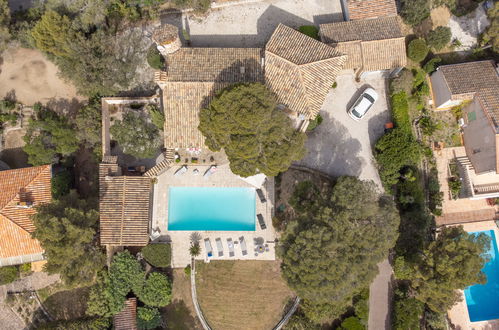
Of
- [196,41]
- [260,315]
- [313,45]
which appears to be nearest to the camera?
[313,45]

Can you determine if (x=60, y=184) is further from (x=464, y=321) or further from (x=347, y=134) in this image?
(x=464, y=321)

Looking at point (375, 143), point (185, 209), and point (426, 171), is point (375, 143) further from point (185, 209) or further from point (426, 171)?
point (185, 209)

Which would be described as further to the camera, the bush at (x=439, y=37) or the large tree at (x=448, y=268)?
the bush at (x=439, y=37)

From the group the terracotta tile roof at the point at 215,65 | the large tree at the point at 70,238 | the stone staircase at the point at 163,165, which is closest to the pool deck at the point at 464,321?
the terracotta tile roof at the point at 215,65

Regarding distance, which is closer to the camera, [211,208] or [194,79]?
[194,79]

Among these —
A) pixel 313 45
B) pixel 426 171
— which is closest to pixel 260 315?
pixel 426 171

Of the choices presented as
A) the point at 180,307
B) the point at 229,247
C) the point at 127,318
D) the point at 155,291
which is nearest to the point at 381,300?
the point at 229,247

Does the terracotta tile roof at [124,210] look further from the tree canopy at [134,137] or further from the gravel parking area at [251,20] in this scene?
the gravel parking area at [251,20]
